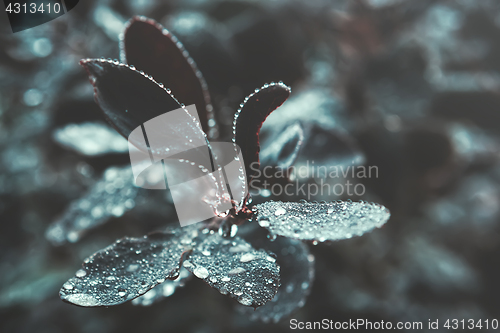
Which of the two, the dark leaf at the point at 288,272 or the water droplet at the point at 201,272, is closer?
the water droplet at the point at 201,272

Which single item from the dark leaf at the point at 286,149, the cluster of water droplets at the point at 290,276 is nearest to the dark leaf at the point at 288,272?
the cluster of water droplets at the point at 290,276

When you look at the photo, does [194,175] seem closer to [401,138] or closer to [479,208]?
[401,138]

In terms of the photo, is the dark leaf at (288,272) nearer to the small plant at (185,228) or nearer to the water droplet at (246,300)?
the small plant at (185,228)

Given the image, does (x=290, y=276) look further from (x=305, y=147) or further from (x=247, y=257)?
(x=305, y=147)

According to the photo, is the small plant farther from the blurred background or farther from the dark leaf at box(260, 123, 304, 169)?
the blurred background

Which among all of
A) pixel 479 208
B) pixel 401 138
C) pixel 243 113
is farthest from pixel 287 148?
pixel 479 208

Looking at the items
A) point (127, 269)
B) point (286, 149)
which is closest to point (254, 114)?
point (286, 149)

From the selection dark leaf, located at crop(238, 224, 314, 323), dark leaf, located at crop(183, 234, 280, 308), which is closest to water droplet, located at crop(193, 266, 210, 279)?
dark leaf, located at crop(183, 234, 280, 308)
